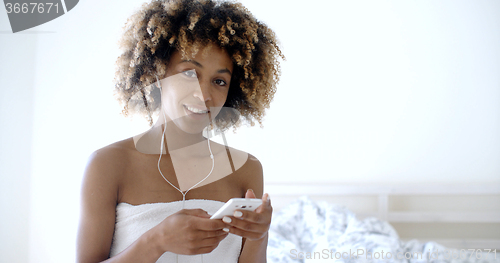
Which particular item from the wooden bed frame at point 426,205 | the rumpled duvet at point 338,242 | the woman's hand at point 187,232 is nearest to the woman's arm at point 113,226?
the woman's hand at point 187,232

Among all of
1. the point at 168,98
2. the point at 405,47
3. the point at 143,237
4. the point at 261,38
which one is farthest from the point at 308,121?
the point at 143,237

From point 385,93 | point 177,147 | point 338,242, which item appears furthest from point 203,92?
point 385,93

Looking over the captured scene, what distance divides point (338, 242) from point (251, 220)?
3.27 feet

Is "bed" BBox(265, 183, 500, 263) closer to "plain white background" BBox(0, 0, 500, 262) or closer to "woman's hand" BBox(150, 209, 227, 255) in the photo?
"plain white background" BBox(0, 0, 500, 262)

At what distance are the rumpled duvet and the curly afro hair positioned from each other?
2.73ft

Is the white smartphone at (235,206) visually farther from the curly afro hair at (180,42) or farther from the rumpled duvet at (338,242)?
the rumpled duvet at (338,242)

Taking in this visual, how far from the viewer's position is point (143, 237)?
445 mm

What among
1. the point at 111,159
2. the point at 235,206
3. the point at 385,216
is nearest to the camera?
the point at 235,206

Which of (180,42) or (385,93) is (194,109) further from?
(385,93)

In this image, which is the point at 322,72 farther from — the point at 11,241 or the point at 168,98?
the point at 11,241

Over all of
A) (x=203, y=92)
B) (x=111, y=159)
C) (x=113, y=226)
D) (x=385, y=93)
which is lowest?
(x=113, y=226)

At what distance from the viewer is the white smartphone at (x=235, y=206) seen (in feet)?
1.33

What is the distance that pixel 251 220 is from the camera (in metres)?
0.44

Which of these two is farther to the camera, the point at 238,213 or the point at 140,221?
the point at 140,221
